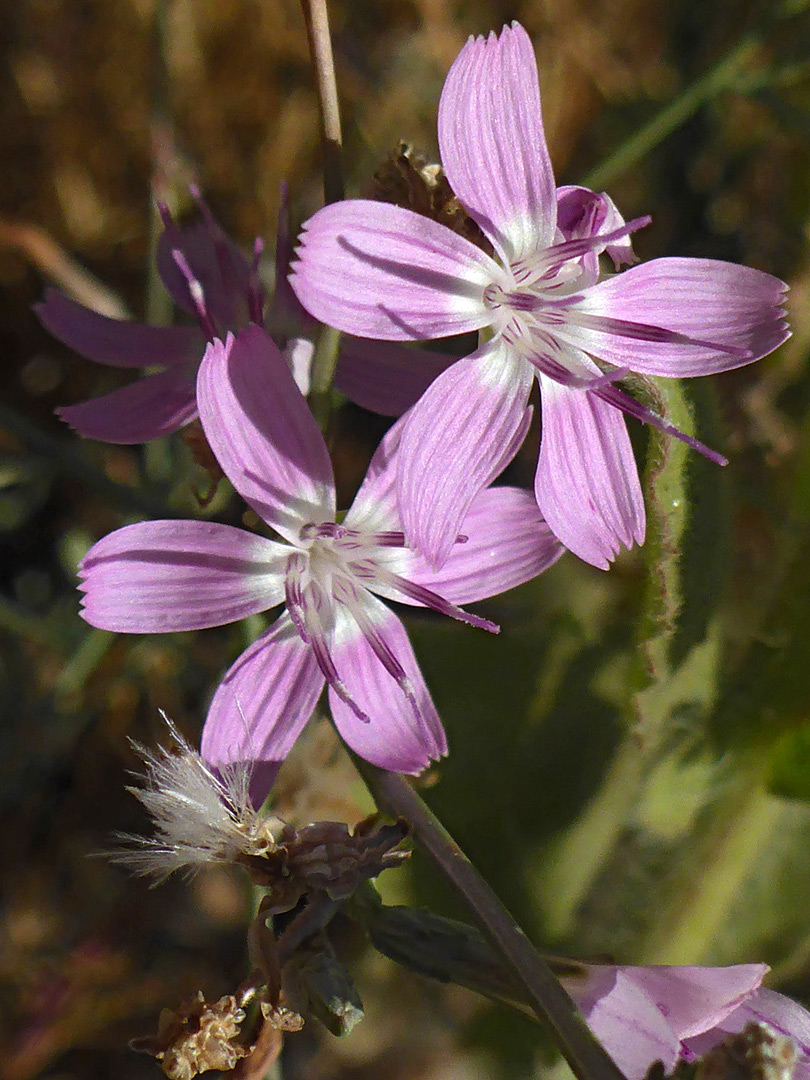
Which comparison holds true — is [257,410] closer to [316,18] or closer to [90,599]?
[90,599]

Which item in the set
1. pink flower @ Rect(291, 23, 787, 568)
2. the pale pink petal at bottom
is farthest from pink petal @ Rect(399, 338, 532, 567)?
the pale pink petal at bottom

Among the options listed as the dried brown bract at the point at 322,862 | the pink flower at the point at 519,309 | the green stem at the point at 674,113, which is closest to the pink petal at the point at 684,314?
the pink flower at the point at 519,309

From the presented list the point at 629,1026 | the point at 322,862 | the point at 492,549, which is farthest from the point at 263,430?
the point at 629,1026

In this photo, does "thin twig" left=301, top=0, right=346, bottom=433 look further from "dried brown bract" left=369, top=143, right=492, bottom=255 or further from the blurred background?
the blurred background

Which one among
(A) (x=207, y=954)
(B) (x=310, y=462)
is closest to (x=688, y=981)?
(B) (x=310, y=462)

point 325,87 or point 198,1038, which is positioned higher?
point 325,87

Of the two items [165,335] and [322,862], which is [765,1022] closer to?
[322,862]

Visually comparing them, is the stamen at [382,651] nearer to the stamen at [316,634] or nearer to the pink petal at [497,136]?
the stamen at [316,634]
